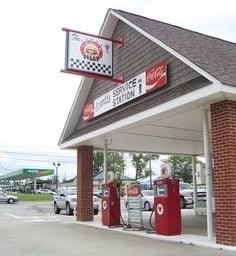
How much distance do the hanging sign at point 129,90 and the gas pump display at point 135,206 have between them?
2895 millimetres

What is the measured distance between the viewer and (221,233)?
1254 cm

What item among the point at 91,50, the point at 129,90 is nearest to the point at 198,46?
the point at 129,90

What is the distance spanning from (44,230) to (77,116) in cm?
525

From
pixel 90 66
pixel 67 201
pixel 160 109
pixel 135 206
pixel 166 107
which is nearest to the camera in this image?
pixel 166 107

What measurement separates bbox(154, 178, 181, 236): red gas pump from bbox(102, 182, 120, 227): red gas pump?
11.3ft

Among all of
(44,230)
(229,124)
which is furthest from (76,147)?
(229,124)

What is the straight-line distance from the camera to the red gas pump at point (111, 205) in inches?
731

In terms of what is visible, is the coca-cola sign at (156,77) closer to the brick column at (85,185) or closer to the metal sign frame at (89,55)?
the metal sign frame at (89,55)

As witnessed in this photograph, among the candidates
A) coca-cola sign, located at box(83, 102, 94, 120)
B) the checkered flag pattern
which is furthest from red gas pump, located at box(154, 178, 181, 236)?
coca-cola sign, located at box(83, 102, 94, 120)

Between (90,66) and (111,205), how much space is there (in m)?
5.11

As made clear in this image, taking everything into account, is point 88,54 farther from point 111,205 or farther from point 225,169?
point 225,169

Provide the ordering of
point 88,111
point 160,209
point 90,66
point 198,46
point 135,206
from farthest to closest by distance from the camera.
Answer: point 88,111, point 135,206, point 90,66, point 198,46, point 160,209

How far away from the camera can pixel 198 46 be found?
50.9 ft

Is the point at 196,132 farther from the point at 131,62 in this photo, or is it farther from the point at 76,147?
the point at 76,147
